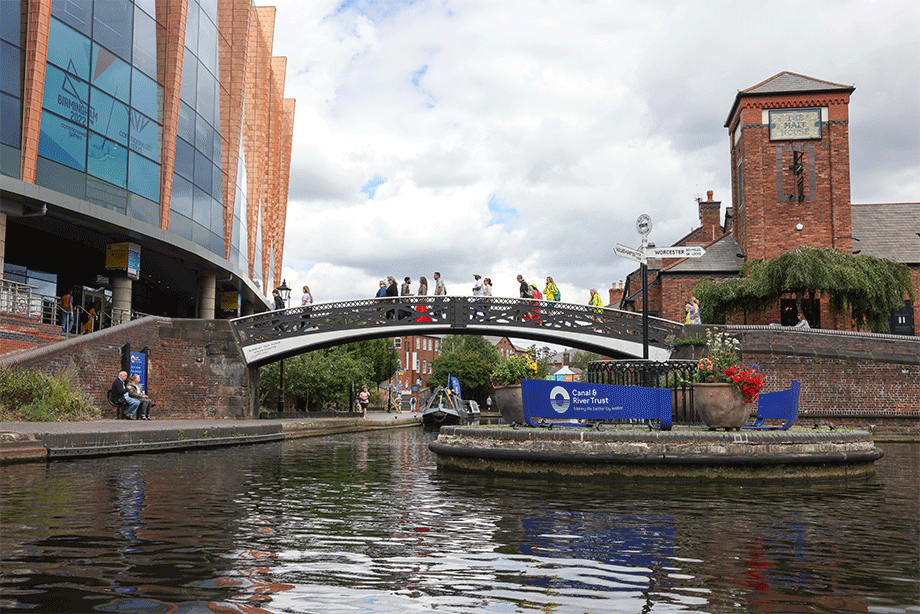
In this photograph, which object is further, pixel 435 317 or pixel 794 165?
pixel 794 165

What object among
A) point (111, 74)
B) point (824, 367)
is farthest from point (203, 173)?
point (824, 367)

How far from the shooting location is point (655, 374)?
13.6m

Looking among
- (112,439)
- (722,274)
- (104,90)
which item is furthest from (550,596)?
(722,274)

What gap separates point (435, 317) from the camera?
27594 millimetres

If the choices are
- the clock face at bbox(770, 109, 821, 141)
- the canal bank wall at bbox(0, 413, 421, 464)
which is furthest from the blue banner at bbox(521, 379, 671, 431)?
the clock face at bbox(770, 109, 821, 141)

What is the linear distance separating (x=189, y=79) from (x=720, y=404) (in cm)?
2483

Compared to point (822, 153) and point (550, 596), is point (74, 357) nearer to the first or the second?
point (550, 596)

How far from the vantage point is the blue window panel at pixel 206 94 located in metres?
30.1

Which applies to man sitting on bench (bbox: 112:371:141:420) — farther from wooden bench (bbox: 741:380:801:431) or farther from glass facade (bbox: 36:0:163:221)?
wooden bench (bbox: 741:380:801:431)

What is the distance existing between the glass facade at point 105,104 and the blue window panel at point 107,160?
3 cm

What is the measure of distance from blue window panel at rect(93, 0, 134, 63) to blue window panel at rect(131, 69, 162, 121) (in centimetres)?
73

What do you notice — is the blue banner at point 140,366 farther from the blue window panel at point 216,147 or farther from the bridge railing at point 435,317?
the blue window panel at point 216,147

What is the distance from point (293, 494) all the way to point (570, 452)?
3.93m

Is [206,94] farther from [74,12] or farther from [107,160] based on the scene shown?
[74,12]
